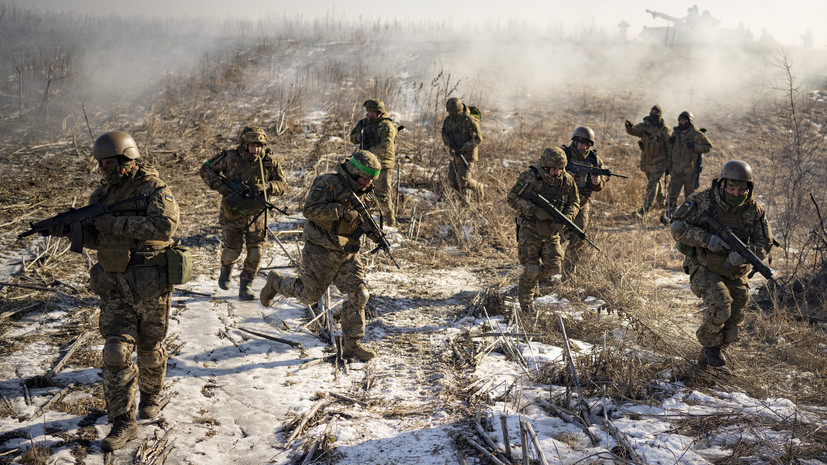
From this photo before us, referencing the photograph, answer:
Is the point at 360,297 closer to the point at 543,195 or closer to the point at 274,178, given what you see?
the point at 274,178

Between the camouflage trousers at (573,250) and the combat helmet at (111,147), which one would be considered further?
the camouflage trousers at (573,250)

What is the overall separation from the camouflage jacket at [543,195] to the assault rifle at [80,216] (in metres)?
3.48

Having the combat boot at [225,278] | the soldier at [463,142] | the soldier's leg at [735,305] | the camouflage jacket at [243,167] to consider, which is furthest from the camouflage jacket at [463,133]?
the soldier's leg at [735,305]

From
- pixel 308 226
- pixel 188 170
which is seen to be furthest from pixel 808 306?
pixel 188 170

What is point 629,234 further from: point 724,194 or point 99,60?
point 99,60

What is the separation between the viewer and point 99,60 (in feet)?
59.4

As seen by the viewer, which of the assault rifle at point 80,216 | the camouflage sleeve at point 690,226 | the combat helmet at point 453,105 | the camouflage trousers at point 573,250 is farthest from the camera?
the combat helmet at point 453,105

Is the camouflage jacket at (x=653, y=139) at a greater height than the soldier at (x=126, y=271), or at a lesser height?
greater

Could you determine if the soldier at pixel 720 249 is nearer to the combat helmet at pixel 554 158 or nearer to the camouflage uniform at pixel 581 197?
the combat helmet at pixel 554 158

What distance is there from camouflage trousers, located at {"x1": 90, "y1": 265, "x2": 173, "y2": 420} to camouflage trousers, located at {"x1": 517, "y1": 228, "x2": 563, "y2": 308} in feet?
11.6

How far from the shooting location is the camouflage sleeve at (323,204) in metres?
4.16

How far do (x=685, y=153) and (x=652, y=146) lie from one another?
585mm

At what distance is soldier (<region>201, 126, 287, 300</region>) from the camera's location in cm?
535

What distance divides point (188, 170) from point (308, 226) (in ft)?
22.4
